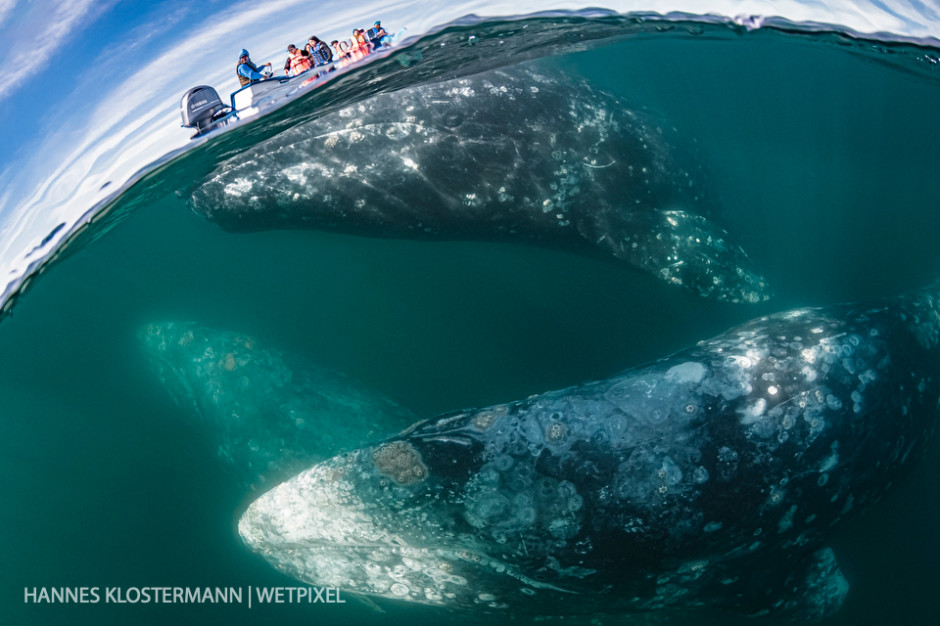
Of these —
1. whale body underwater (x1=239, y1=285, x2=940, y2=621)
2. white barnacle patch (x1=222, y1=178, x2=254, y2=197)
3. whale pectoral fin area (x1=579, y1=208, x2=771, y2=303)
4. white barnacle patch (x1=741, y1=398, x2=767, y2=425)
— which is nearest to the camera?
whale body underwater (x1=239, y1=285, x2=940, y2=621)

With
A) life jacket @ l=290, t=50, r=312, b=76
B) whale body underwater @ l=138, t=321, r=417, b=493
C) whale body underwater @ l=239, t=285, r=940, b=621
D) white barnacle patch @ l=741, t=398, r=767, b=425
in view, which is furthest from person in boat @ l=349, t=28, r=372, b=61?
white barnacle patch @ l=741, t=398, r=767, b=425

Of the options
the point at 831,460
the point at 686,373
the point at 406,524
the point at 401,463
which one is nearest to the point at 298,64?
the point at 401,463

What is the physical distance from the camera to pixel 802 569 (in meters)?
5.76

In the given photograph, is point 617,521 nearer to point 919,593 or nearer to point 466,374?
point 466,374

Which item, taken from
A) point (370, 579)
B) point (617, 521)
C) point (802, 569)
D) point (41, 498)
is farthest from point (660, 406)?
point (41, 498)

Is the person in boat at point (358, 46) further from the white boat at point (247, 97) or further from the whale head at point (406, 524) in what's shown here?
the whale head at point (406, 524)

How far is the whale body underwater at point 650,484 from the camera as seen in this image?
4695 millimetres

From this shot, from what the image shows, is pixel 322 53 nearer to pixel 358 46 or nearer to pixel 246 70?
pixel 358 46

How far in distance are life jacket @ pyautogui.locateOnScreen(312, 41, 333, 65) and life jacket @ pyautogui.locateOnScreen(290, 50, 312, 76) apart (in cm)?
13

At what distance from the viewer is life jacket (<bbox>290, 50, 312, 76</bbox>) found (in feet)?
21.1

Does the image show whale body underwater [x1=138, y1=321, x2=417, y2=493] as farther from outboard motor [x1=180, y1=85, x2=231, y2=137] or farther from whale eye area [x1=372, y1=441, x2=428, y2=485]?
outboard motor [x1=180, y1=85, x2=231, y2=137]

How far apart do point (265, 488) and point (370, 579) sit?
2.71 m

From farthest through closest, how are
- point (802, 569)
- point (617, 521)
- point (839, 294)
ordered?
point (839, 294)
point (802, 569)
point (617, 521)

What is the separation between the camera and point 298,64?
654 cm
